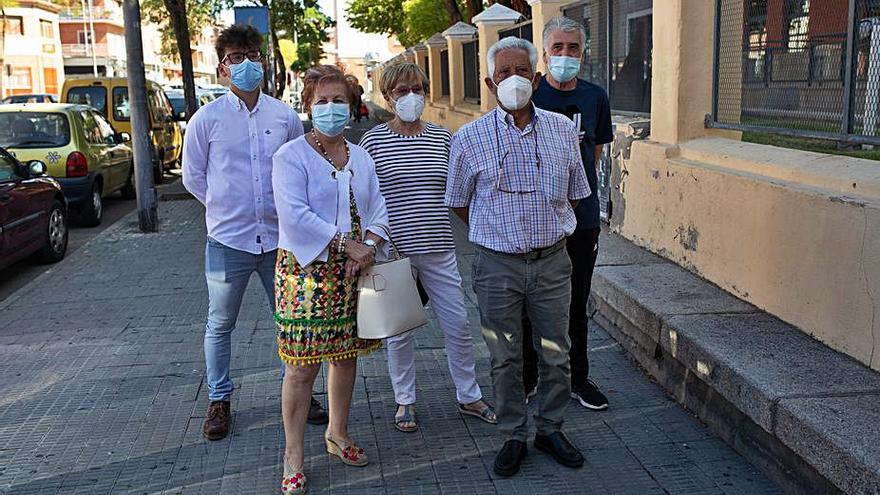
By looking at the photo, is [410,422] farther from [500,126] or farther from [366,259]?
[500,126]

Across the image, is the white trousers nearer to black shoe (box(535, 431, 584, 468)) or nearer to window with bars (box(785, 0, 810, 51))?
black shoe (box(535, 431, 584, 468))

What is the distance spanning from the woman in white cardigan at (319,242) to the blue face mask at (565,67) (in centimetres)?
113

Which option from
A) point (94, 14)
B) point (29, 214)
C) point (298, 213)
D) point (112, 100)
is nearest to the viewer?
point (298, 213)

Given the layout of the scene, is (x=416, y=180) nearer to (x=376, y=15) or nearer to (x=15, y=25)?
(x=376, y=15)

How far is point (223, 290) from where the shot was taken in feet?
14.8

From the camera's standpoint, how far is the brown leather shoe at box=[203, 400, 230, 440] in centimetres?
453

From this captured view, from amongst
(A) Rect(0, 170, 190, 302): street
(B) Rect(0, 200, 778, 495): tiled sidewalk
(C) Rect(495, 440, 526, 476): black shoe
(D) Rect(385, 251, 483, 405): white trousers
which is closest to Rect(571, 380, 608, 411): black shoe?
(B) Rect(0, 200, 778, 495): tiled sidewalk

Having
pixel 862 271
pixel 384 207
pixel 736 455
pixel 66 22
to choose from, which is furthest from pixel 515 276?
pixel 66 22

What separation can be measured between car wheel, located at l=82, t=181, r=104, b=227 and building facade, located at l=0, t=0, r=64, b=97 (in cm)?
4953

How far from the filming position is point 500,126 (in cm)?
390

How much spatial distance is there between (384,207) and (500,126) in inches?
23.8

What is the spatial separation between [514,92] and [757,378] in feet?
5.43

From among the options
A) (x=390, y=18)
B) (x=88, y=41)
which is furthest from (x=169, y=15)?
(x=88, y=41)

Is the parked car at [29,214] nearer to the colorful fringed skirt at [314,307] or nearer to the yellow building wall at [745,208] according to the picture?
the yellow building wall at [745,208]
